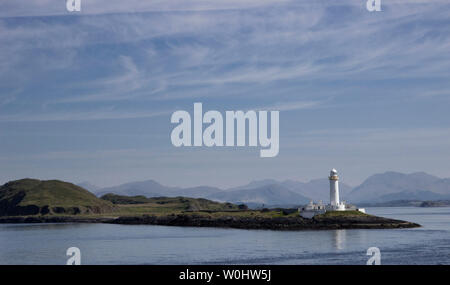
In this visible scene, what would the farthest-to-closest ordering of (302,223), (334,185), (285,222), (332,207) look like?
1. (285,222)
2. (332,207)
3. (334,185)
4. (302,223)

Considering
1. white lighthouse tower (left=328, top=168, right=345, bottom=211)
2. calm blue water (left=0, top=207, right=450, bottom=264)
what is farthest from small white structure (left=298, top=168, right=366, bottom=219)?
calm blue water (left=0, top=207, right=450, bottom=264)

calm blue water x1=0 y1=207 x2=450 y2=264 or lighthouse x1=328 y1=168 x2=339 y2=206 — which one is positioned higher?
lighthouse x1=328 y1=168 x2=339 y2=206

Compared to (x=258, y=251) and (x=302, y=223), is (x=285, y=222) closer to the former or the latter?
(x=302, y=223)

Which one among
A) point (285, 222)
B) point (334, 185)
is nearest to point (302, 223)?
point (285, 222)

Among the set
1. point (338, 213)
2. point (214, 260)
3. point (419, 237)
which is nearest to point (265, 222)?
point (338, 213)

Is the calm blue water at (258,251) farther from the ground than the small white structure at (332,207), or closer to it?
closer to it

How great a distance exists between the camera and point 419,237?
3179 inches

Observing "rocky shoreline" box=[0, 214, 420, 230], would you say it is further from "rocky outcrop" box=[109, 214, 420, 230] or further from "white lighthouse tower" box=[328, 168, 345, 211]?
"white lighthouse tower" box=[328, 168, 345, 211]

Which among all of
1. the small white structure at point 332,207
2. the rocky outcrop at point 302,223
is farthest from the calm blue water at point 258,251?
the small white structure at point 332,207

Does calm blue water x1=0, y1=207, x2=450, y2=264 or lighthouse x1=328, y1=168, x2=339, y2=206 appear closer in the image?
calm blue water x1=0, y1=207, x2=450, y2=264

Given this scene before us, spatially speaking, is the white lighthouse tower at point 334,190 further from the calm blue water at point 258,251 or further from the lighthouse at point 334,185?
the calm blue water at point 258,251

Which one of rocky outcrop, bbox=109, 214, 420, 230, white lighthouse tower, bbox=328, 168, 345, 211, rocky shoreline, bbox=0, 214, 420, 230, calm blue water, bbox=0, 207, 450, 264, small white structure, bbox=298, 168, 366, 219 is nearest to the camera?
calm blue water, bbox=0, 207, 450, 264
